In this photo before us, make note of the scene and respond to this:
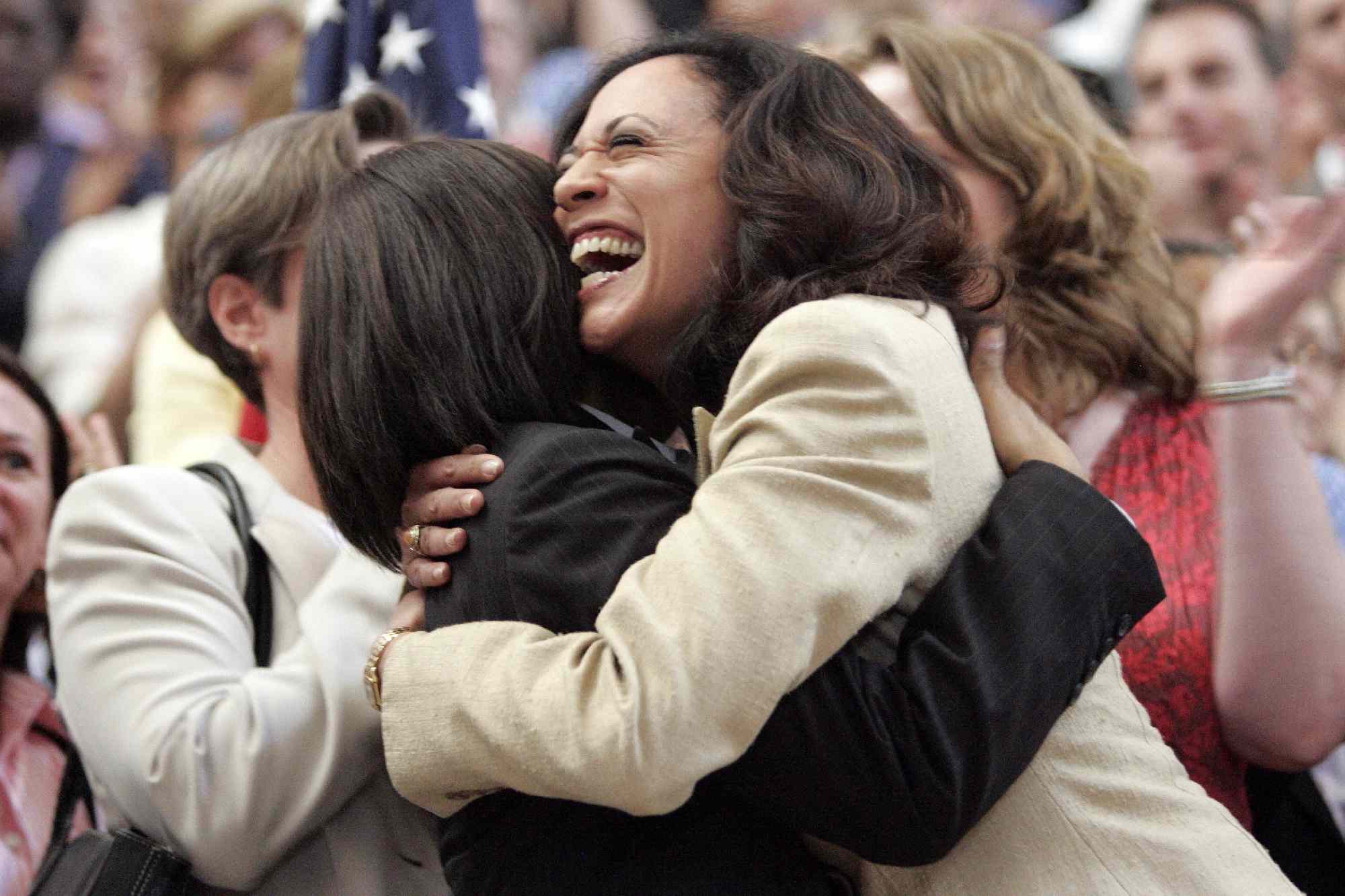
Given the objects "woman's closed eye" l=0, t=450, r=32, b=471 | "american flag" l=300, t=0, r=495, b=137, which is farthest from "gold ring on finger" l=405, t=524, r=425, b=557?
"american flag" l=300, t=0, r=495, b=137

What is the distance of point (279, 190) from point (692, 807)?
1466 mm

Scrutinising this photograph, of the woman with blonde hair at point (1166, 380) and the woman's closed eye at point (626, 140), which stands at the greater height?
the woman's closed eye at point (626, 140)

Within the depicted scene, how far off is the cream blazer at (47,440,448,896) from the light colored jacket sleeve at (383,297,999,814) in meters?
0.42

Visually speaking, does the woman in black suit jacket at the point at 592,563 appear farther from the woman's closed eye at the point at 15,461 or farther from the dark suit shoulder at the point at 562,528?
the woman's closed eye at the point at 15,461

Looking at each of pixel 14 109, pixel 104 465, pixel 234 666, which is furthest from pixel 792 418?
pixel 14 109

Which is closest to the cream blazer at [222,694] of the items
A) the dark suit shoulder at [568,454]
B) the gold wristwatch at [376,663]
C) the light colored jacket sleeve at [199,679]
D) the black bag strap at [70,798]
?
the light colored jacket sleeve at [199,679]

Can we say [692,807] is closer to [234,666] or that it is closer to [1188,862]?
[1188,862]

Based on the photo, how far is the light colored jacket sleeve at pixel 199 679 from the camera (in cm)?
228

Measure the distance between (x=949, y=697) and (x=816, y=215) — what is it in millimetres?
654

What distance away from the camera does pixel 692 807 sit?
77.4 inches

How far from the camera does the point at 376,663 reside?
2.03m

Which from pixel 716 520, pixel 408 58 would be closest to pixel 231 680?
pixel 716 520

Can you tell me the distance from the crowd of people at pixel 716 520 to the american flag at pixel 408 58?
0.75m

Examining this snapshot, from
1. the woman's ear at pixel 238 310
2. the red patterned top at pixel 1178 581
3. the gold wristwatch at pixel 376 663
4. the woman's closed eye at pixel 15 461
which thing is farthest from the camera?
the woman's closed eye at pixel 15 461
